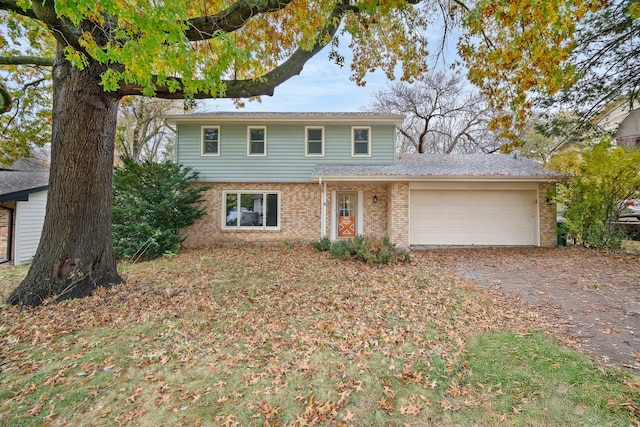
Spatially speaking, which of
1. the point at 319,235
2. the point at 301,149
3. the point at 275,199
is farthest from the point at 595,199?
the point at 275,199

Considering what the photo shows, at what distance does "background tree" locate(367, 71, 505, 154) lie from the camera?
17922 mm

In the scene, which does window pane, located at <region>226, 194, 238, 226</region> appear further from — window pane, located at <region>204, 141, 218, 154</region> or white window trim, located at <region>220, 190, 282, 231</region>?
window pane, located at <region>204, 141, 218, 154</region>

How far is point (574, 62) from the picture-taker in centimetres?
730

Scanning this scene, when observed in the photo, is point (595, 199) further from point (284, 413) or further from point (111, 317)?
point (111, 317)

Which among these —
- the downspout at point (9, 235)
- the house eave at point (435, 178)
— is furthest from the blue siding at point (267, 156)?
the downspout at point (9, 235)

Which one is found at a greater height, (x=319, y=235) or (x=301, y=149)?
(x=301, y=149)

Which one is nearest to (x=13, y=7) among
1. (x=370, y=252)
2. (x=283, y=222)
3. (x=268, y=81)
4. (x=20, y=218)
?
(x=268, y=81)

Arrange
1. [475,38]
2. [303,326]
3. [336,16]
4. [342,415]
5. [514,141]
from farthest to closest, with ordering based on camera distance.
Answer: [514,141] < [475,38] < [336,16] < [303,326] < [342,415]

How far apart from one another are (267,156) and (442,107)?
44.8ft

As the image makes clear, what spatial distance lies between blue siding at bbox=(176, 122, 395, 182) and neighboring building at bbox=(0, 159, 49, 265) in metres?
4.79

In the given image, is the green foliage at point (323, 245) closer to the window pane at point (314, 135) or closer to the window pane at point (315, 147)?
the window pane at point (315, 147)

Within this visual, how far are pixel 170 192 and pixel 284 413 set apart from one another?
8736 mm

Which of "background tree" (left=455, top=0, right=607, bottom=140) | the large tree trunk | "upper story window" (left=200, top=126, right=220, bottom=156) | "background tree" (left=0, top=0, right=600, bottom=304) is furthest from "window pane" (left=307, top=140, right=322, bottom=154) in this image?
the large tree trunk

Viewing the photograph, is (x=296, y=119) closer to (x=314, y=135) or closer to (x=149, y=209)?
(x=314, y=135)
